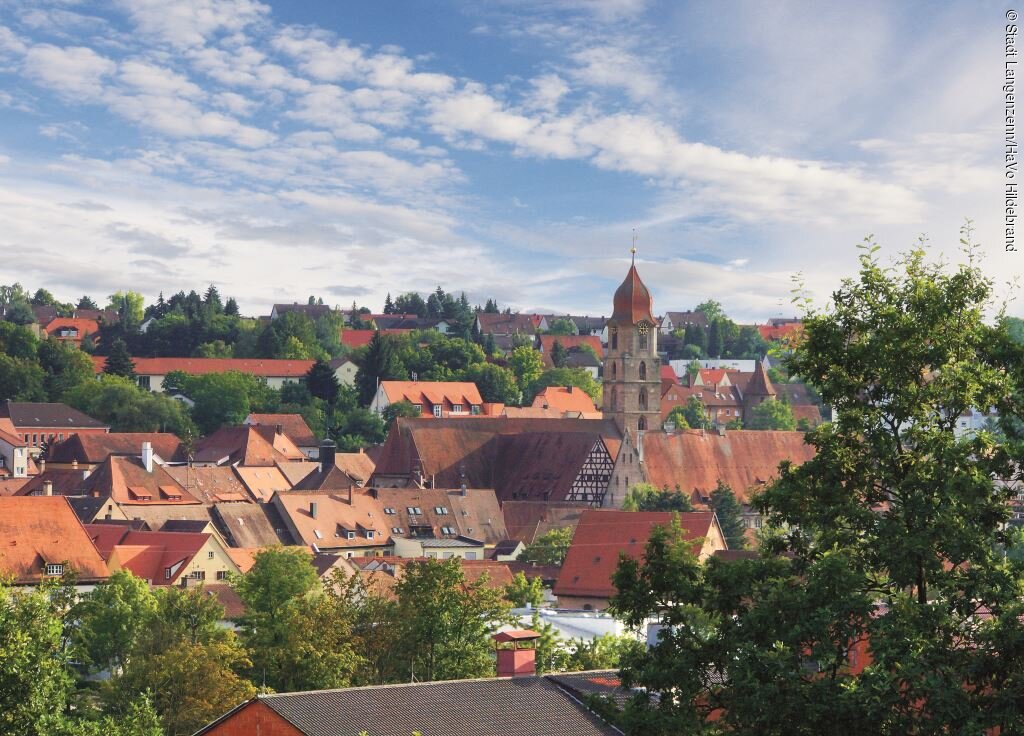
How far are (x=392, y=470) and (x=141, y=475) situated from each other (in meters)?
20.8

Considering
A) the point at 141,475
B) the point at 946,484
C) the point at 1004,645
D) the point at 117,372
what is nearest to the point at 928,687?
the point at 1004,645

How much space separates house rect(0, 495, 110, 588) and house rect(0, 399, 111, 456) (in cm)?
6810

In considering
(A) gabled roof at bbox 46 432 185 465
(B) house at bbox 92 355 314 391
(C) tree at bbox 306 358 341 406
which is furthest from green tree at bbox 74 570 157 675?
(B) house at bbox 92 355 314 391

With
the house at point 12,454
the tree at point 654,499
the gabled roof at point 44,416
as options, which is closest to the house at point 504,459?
the tree at point 654,499

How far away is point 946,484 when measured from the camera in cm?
1641

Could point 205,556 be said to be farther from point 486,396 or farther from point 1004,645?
point 486,396

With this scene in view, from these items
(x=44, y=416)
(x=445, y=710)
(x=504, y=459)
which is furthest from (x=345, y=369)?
(x=445, y=710)

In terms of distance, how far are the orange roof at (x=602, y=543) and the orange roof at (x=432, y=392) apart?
235 feet

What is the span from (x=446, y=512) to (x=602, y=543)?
2610cm

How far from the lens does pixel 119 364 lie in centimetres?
15700

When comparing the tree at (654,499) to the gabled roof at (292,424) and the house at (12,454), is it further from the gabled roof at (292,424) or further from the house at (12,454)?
the house at (12,454)

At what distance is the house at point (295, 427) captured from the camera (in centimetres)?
13738

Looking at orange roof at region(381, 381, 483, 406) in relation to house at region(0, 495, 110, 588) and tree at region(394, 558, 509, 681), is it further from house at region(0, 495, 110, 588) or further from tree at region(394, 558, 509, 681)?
tree at region(394, 558, 509, 681)

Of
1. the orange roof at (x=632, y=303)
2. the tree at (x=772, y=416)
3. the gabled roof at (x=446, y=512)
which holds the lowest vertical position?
the gabled roof at (x=446, y=512)
